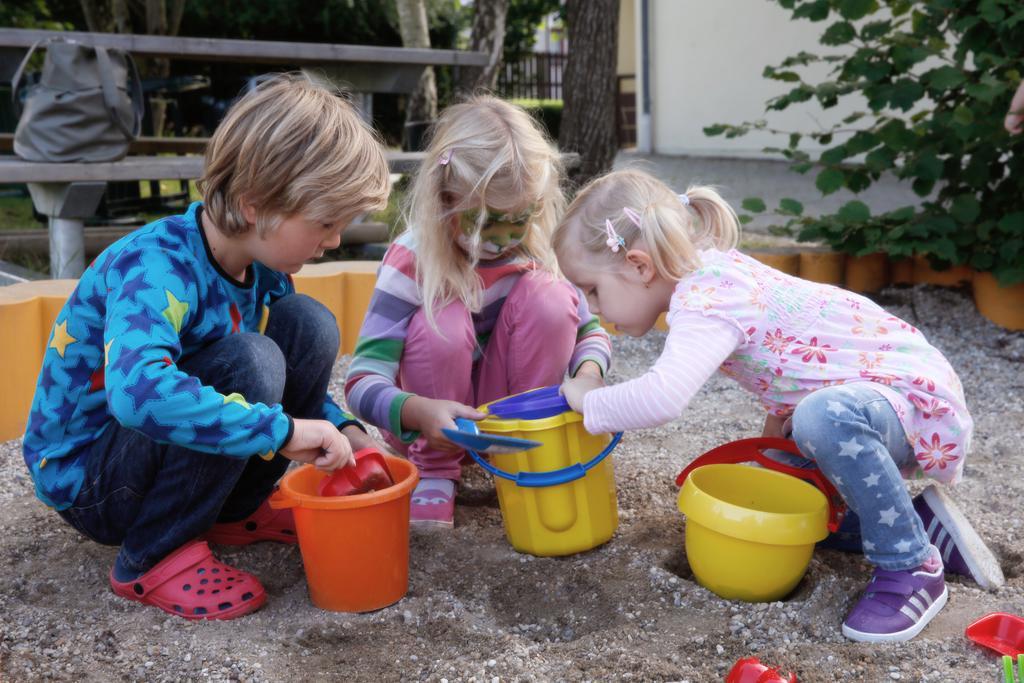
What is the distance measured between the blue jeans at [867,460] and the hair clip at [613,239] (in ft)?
1.29

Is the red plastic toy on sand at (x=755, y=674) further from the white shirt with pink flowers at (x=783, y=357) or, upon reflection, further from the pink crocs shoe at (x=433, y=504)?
the pink crocs shoe at (x=433, y=504)

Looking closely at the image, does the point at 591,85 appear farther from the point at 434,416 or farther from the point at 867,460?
the point at 867,460

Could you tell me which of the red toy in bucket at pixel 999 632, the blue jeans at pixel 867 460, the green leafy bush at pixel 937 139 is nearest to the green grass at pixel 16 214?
the green leafy bush at pixel 937 139

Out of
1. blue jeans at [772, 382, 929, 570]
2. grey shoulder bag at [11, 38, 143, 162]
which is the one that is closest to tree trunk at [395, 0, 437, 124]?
grey shoulder bag at [11, 38, 143, 162]

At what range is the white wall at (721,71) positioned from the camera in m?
7.52

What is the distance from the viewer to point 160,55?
165 inches

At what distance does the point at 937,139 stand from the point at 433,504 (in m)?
2.27

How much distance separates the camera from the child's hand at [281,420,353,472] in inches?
59.6

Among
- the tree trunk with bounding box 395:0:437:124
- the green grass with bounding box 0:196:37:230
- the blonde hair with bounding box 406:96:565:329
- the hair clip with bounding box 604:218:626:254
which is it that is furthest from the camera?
the tree trunk with bounding box 395:0:437:124

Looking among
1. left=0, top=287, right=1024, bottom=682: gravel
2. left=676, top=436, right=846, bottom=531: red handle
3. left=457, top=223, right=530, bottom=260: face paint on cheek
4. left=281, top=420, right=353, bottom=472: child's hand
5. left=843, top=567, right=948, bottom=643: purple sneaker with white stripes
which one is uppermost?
left=457, top=223, right=530, bottom=260: face paint on cheek

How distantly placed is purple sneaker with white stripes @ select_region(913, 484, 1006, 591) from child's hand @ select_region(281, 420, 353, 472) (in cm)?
99

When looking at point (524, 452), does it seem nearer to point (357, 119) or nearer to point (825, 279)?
point (357, 119)

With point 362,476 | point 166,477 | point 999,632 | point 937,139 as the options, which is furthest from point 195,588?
point 937,139

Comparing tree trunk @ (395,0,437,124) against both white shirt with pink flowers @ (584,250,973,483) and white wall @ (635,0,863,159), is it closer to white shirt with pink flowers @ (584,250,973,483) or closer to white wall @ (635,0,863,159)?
white wall @ (635,0,863,159)
